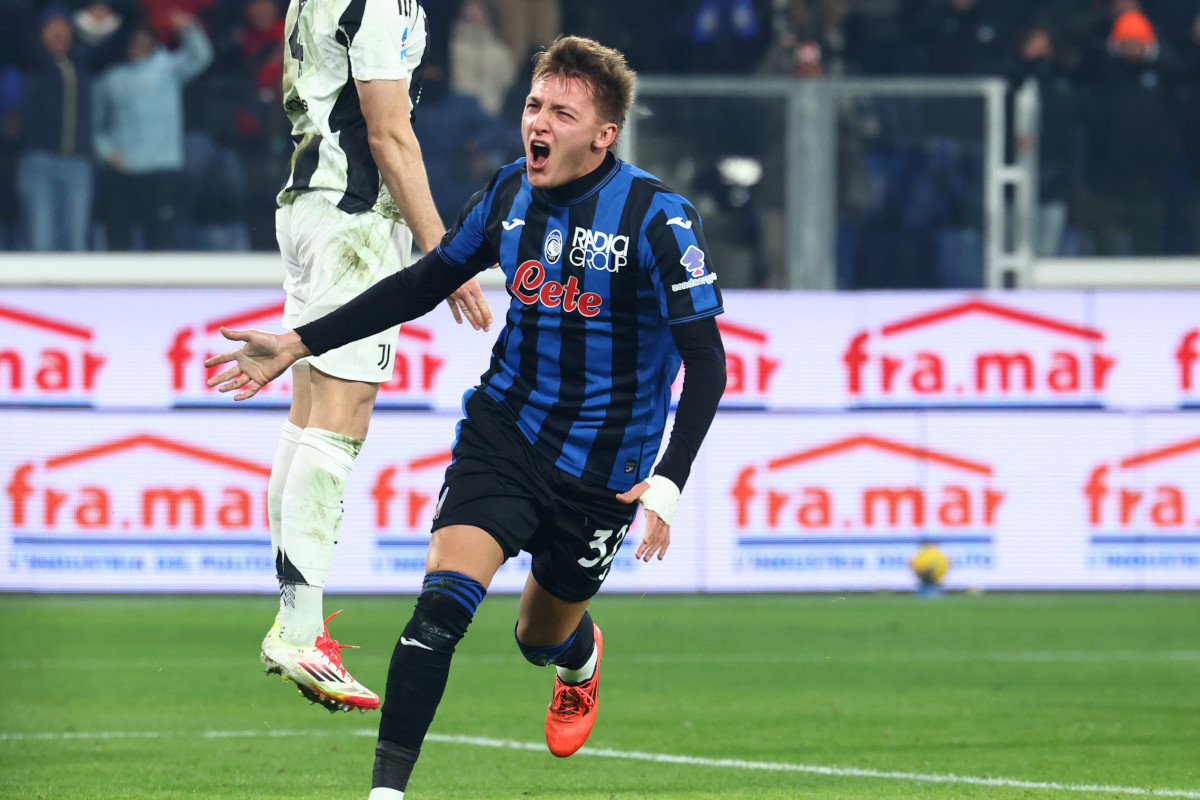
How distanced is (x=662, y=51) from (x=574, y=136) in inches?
390

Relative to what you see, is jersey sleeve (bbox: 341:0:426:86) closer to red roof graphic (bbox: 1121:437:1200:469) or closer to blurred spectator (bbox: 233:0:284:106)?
red roof graphic (bbox: 1121:437:1200:469)

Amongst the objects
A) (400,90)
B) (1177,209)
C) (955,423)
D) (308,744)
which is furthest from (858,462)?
(400,90)

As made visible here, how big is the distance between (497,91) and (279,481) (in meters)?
8.24

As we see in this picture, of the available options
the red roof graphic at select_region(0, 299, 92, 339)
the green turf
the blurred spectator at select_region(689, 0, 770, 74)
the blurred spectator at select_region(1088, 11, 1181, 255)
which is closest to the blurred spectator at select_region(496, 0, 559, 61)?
the blurred spectator at select_region(689, 0, 770, 74)

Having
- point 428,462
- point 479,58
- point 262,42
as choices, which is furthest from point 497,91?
point 428,462

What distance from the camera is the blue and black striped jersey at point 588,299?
15.7ft

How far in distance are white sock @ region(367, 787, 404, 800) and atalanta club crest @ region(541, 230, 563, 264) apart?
143 centimetres

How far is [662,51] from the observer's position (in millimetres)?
14445

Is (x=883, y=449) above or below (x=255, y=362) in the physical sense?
below

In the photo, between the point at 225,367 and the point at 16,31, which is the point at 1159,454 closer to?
the point at 225,367

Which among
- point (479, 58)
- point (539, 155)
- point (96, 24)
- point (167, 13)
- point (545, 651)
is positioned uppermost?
point (167, 13)

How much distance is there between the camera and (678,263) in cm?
470

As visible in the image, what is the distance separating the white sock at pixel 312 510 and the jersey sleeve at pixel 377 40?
103cm

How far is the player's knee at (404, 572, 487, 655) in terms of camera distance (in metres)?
4.61
